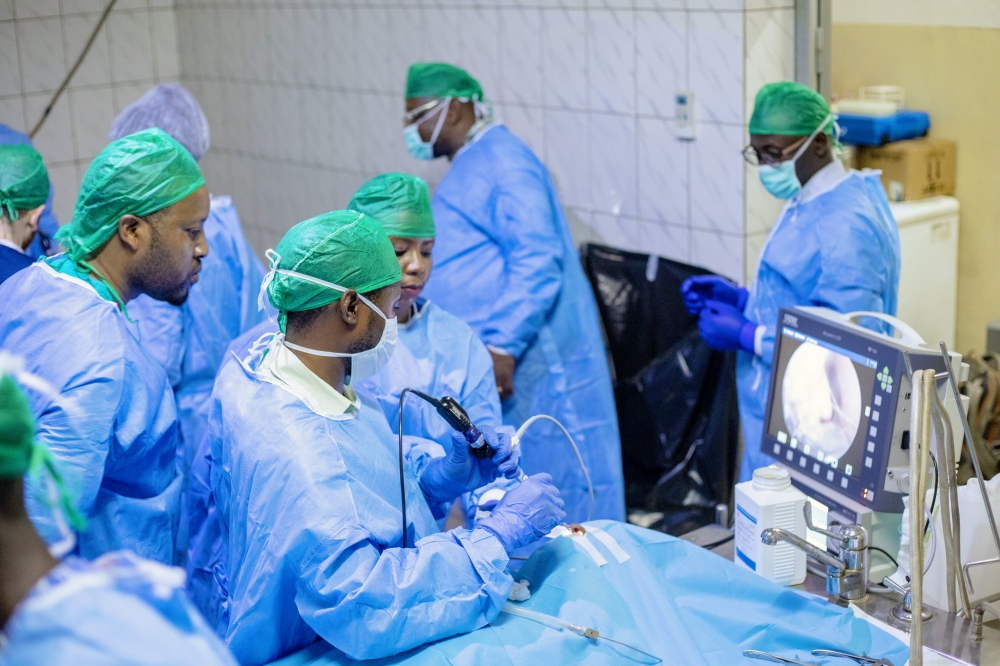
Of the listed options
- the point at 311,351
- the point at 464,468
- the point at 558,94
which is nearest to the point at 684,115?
the point at 558,94

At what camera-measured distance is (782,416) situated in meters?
2.12

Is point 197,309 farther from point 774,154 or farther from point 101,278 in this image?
point 774,154

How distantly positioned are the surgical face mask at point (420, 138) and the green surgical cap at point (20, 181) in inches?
47.8

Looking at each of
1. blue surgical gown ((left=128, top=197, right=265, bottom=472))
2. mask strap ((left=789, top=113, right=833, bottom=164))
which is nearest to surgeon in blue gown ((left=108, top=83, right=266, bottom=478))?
blue surgical gown ((left=128, top=197, right=265, bottom=472))

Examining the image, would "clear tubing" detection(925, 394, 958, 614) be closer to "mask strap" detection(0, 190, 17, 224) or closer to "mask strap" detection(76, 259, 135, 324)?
"mask strap" detection(76, 259, 135, 324)

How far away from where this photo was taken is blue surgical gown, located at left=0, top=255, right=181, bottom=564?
1853 mm

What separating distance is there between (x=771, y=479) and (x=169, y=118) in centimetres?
220

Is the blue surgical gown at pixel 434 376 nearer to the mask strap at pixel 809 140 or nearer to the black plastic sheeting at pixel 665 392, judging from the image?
the mask strap at pixel 809 140

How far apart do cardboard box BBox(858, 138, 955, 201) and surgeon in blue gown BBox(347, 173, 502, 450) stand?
1.99 meters

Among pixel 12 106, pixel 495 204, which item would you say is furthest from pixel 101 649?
pixel 12 106

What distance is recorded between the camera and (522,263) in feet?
10.6

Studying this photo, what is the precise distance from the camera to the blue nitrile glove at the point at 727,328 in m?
2.88

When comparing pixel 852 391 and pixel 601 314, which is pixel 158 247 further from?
pixel 601 314

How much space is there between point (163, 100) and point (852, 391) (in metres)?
2.33
